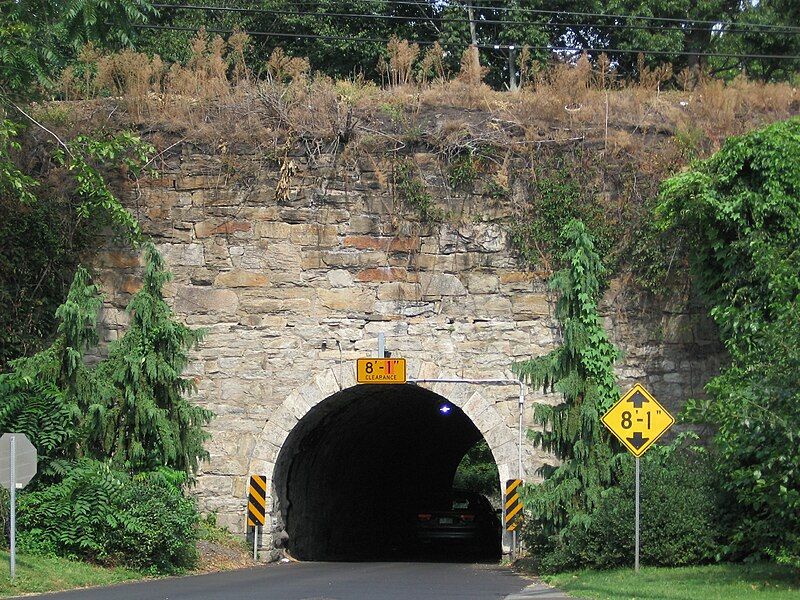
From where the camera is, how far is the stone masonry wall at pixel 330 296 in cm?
1888

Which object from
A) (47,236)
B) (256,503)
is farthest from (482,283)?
(47,236)

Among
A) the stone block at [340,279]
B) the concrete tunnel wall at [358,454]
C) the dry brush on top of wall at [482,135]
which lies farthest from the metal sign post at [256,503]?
the dry brush on top of wall at [482,135]

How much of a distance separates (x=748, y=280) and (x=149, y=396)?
8812 mm

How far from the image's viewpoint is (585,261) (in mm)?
17484

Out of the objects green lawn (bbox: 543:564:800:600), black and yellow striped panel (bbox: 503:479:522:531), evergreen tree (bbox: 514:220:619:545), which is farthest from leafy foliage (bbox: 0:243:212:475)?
green lawn (bbox: 543:564:800:600)

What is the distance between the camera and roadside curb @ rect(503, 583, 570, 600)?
44.5 feet

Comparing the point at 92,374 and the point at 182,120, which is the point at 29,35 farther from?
the point at 92,374

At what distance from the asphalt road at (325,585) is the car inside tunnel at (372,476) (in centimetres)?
248

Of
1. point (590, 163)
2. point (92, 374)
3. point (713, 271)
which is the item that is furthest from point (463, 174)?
A: point (92, 374)

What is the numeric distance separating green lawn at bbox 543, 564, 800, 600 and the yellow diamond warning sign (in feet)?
5.31

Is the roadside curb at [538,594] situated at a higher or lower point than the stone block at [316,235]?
lower

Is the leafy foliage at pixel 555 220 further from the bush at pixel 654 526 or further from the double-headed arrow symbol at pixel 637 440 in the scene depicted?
the double-headed arrow symbol at pixel 637 440

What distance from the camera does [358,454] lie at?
25.7 meters

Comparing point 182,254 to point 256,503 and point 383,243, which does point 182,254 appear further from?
point 256,503
